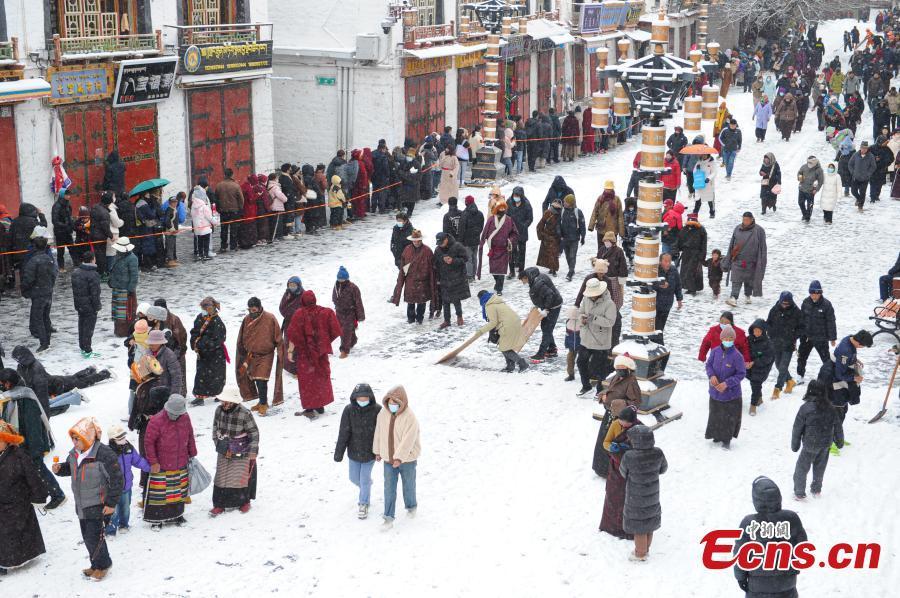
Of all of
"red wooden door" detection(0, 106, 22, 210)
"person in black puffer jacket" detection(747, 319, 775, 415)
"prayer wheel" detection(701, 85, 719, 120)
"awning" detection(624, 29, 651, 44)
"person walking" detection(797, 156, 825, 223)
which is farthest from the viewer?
"awning" detection(624, 29, 651, 44)

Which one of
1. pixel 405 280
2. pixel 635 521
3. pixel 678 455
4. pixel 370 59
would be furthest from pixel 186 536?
pixel 370 59

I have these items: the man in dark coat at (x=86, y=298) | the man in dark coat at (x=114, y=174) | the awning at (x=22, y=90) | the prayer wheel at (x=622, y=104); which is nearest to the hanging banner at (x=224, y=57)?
the man in dark coat at (x=114, y=174)

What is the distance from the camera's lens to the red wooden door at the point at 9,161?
60.5ft

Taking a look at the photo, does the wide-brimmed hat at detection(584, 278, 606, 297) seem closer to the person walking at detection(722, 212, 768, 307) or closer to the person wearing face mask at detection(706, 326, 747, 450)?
the person wearing face mask at detection(706, 326, 747, 450)

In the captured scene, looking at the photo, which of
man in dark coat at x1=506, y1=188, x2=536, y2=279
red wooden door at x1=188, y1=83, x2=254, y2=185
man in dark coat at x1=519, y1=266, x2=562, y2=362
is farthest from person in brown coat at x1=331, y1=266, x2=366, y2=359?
red wooden door at x1=188, y1=83, x2=254, y2=185

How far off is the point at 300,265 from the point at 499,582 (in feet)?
34.7

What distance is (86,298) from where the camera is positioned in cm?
1405

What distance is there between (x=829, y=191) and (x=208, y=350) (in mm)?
13920

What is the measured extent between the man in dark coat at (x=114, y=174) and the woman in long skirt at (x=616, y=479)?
1254 cm

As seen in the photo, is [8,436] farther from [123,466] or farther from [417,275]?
[417,275]

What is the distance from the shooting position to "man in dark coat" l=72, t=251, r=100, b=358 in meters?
14.0

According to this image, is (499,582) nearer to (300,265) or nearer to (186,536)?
(186,536)

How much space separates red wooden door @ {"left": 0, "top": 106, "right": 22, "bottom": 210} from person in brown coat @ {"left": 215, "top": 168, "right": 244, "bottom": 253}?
313cm

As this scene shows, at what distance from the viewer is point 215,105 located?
23.7 meters
